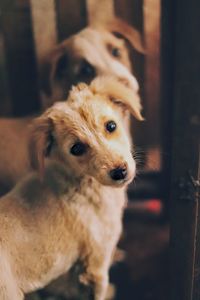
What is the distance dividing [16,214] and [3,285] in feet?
0.58

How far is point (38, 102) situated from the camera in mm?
1757

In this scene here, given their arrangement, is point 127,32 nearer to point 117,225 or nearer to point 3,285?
point 117,225

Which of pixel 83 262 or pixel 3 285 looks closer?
pixel 3 285

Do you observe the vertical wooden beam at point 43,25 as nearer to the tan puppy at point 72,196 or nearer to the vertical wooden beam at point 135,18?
the vertical wooden beam at point 135,18

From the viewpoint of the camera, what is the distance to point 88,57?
1.44 metres

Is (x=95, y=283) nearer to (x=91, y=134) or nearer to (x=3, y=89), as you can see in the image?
(x=91, y=134)

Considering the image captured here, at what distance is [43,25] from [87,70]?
0.24 m

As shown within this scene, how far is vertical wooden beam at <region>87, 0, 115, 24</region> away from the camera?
155 cm

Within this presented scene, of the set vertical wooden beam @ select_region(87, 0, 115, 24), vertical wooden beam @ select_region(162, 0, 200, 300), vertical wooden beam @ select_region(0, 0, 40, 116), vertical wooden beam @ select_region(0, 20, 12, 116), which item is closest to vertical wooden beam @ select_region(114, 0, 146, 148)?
vertical wooden beam @ select_region(87, 0, 115, 24)

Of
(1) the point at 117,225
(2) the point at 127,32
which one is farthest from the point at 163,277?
(2) the point at 127,32

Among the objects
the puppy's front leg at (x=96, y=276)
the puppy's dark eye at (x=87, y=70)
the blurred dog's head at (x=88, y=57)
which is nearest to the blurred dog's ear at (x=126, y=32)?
the blurred dog's head at (x=88, y=57)

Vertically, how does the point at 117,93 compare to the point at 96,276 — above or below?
above

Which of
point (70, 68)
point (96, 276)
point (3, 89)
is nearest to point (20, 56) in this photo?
point (3, 89)

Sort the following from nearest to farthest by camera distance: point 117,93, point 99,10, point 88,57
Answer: point 117,93
point 88,57
point 99,10
